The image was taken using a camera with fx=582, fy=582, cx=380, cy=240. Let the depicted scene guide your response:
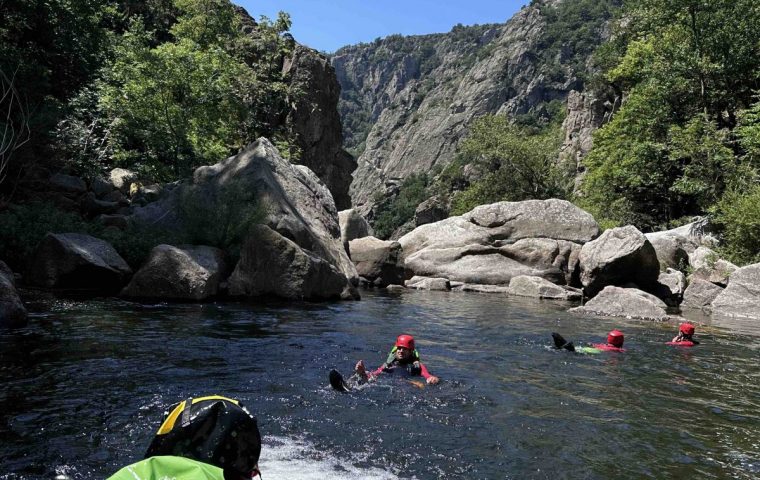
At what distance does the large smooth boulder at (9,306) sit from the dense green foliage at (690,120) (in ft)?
74.1

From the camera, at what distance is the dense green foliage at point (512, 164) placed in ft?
132

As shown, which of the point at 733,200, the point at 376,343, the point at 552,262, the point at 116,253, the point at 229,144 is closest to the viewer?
the point at 376,343

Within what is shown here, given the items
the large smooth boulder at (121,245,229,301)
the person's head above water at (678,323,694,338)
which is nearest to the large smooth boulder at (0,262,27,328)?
the large smooth boulder at (121,245,229,301)

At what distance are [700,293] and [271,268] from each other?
48.0 feet

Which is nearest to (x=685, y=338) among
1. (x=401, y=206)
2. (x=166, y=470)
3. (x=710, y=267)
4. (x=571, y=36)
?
(x=710, y=267)

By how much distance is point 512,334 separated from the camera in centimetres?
1282

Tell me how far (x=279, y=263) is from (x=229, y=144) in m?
19.9

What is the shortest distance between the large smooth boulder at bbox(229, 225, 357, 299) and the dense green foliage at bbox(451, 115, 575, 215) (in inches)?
1087

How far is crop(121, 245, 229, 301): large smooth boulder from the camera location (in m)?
13.6

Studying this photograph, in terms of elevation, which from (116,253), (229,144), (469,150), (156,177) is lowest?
(116,253)

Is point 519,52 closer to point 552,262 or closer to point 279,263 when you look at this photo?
point 552,262

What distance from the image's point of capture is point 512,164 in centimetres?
4056

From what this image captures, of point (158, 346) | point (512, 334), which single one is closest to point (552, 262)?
point (512, 334)

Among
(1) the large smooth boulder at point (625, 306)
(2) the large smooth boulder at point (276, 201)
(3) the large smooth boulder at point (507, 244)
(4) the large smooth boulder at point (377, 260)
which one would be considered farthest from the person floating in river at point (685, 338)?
(4) the large smooth boulder at point (377, 260)
